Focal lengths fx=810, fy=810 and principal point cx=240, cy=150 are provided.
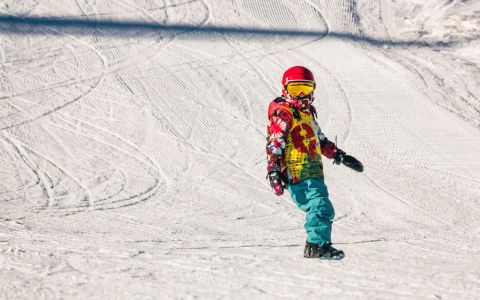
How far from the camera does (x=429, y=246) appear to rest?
21.0 feet

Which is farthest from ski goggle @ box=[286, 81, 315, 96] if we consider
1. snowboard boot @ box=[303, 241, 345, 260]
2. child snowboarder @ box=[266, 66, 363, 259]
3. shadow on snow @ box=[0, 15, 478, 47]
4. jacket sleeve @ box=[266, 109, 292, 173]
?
shadow on snow @ box=[0, 15, 478, 47]

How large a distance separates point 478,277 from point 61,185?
5.31 metres

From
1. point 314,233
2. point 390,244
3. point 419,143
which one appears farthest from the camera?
point 419,143

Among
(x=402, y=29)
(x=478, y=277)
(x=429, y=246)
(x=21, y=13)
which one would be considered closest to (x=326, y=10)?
(x=402, y=29)

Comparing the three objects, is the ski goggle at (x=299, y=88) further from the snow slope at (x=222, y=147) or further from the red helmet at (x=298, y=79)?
the snow slope at (x=222, y=147)

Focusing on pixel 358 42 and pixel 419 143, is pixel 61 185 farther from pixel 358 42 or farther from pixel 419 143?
pixel 358 42

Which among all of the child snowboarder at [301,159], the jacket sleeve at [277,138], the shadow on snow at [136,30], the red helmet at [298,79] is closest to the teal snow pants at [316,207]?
the child snowboarder at [301,159]

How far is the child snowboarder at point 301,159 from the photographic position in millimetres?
5379

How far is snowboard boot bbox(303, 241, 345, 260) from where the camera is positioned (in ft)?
17.6

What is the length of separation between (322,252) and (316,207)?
301 millimetres

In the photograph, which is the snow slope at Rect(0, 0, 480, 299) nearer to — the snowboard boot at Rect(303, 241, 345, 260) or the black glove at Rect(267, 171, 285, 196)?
the snowboard boot at Rect(303, 241, 345, 260)

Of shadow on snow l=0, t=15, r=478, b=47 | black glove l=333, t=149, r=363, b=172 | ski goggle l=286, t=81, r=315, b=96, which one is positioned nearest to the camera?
ski goggle l=286, t=81, r=315, b=96

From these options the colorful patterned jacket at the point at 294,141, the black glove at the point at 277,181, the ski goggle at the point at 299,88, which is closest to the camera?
the black glove at the point at 277,181

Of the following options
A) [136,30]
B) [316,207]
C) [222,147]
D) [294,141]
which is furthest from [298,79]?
[136,30]
